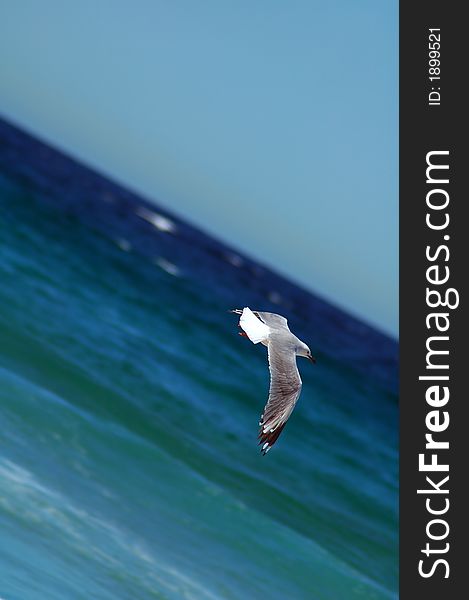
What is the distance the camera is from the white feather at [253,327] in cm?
773

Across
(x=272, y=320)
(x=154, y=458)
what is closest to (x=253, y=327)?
(x=272, y=320)

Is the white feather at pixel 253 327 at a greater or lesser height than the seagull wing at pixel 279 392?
greater

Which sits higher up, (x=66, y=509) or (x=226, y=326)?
(x=226, y=326)

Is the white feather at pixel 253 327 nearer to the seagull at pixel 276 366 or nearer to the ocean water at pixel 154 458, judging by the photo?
the seagull at pixel 276 366

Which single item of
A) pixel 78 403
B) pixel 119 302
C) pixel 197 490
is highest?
pixel 119 302

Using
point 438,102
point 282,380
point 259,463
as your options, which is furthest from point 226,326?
point 282,380

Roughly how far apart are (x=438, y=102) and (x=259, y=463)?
6.17m

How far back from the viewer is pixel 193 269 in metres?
43.6

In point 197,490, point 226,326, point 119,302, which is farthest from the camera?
point 226,326

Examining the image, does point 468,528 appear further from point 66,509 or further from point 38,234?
point 38,234

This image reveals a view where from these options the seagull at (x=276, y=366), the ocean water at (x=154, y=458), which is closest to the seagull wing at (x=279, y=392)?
the seagull at (x=276, y=366)

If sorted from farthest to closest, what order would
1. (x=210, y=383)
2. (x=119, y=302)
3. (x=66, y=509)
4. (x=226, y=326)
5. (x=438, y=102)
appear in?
(x=226, y=326) < (x=119, y=302) < (x=210, y=383) < (x=438, y=102) < (x=66, y=509)

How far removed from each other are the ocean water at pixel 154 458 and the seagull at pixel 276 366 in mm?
2028

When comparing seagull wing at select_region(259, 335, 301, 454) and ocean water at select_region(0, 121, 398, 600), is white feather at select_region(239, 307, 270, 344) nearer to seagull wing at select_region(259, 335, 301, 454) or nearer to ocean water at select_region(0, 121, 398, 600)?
seagull wing at select_region(259, 335, 301, 454)
